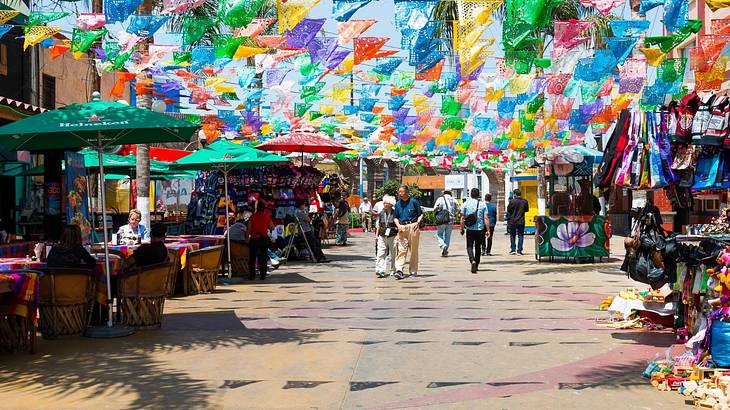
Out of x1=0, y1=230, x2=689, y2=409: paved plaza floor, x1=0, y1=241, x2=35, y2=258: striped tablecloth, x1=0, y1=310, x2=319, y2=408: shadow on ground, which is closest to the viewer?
x1=0, y1=230, x2=689, y2=409: paved plaza floor

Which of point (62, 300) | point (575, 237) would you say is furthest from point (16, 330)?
point (575, 237)

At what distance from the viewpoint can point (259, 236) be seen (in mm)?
15547

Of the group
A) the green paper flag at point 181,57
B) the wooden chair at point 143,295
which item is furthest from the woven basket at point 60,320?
the green paper flag at point 181,57

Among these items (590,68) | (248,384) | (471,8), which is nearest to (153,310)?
(248,384)

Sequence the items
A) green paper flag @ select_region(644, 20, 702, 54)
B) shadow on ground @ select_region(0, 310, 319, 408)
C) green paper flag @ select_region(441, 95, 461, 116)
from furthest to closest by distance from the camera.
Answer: green paper flag @ select_region(441, 95, 461, 116)
green paper flag @ select_region(644, 20, 702, 54)
shadow on ground @ select_region(0, 310, 319, 408)

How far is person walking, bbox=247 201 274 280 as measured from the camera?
50.9 ft

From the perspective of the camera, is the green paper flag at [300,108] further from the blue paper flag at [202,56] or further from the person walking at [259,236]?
the person walking at [259,236]

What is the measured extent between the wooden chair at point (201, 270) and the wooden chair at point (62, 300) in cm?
405

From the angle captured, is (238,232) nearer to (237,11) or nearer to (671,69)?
(237,11)

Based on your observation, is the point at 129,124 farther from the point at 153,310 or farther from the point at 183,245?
the point at 183,245

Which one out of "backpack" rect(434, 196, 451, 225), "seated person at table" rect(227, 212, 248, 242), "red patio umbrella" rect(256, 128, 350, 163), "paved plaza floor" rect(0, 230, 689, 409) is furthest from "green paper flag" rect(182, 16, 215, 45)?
"backpack" rect(434, 196, 451, 225)

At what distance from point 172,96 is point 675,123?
12.7 m

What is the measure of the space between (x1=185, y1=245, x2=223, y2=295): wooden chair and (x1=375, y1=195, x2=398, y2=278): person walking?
354cm

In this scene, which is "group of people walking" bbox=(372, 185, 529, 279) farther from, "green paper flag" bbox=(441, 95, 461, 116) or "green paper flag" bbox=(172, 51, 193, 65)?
"green paper flag" bbox=(172, 51, 193, 65)
